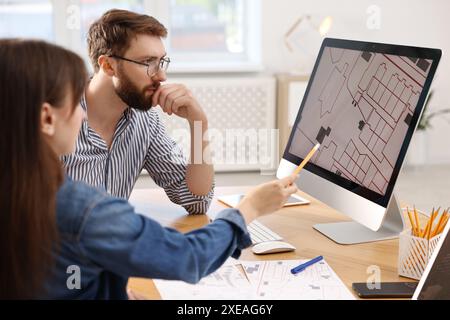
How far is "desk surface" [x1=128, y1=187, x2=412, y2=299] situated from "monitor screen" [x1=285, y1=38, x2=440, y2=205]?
0.12 m

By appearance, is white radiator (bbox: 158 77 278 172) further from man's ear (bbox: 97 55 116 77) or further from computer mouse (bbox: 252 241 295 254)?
computer mouse (bbox: 252 241 295 254)

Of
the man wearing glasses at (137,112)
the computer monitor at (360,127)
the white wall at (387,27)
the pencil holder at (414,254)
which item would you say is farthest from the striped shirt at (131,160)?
the white wall at (387,27)

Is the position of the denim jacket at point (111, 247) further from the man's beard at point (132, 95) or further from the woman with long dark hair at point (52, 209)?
the man's beard at point (132, 95)

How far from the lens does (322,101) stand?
5.43ft

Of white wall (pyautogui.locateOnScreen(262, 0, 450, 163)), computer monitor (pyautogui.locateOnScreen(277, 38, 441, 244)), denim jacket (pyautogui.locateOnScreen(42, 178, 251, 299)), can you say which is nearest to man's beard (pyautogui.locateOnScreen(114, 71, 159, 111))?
computer monitor (pyautogui.locateOnScreen(277, 38, 441, 244))

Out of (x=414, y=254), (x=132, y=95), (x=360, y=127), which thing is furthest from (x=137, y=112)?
(x=414, y=254)

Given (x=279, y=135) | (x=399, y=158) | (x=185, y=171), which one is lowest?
(x=279, y=135)

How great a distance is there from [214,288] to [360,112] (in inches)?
21.1

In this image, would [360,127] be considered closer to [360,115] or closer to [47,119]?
[360,115]

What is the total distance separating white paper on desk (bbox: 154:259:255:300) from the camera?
1221 millimetres

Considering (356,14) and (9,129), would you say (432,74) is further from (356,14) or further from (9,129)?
(356,14)

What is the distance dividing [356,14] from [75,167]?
126 inches
